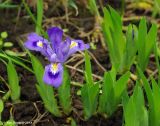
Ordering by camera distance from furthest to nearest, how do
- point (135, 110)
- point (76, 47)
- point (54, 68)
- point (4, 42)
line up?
point (4, 42), point (76, 47), point (54, 68), point (135, 110)

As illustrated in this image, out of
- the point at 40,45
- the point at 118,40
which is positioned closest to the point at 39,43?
the point at 40,45

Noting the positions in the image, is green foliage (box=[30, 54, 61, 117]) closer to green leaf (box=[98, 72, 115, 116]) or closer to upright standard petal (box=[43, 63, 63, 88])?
upright standard petal (box=[43, 63, 63, 88])

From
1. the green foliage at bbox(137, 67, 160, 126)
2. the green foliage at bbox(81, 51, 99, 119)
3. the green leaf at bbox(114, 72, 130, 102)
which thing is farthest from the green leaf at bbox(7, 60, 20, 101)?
the green foliage at bbox(137, 67, 160, 126)

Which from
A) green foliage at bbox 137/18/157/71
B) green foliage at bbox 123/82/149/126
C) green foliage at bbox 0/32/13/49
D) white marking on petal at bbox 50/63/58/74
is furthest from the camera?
green foliage at bbox 0/32/13/49

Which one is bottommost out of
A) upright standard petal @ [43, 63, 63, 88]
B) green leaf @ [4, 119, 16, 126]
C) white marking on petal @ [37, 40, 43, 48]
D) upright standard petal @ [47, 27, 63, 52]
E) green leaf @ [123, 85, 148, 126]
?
green leaf @ [4, 119, 16, 126]

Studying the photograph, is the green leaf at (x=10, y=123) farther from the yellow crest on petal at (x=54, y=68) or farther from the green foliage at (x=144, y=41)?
the green foliage at (x=144, y=41)

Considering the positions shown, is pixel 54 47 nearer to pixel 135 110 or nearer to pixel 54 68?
pixel 54 68

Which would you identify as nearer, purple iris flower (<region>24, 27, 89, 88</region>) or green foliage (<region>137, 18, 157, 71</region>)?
purple iris flower (<region>24, 27, 89, 88</region>)
